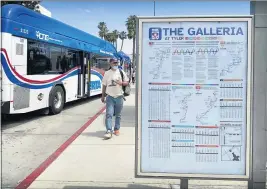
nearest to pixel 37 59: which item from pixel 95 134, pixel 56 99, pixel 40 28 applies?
pixel 40 28

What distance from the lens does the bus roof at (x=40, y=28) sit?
8.00 m

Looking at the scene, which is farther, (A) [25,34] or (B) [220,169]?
(A) [25,34]

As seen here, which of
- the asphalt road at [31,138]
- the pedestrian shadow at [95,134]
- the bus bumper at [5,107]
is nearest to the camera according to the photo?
the asphalt road at [31,138]

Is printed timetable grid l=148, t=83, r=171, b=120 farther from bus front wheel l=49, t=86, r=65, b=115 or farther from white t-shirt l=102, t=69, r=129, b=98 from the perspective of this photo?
bus front wheel l=49, t=86, r=65, b=115

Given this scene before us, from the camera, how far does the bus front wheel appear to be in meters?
10.3

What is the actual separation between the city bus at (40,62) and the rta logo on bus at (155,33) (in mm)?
5195

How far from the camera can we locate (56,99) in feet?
35.2

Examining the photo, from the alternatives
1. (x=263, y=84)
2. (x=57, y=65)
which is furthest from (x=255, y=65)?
(x=57, y=65)

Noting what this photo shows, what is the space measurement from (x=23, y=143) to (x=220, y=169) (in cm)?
475

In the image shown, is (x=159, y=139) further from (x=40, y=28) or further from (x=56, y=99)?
(x=56, y=99)

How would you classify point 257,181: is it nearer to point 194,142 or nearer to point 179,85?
point 194,142

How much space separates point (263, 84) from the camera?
12.3 feet

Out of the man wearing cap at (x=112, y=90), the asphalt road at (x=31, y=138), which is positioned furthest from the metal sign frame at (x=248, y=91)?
the man wearing cap at (x=112, y=90)

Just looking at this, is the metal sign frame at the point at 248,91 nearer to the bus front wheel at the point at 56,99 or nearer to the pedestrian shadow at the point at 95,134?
the pedestrian shadow at the point at 95,134
